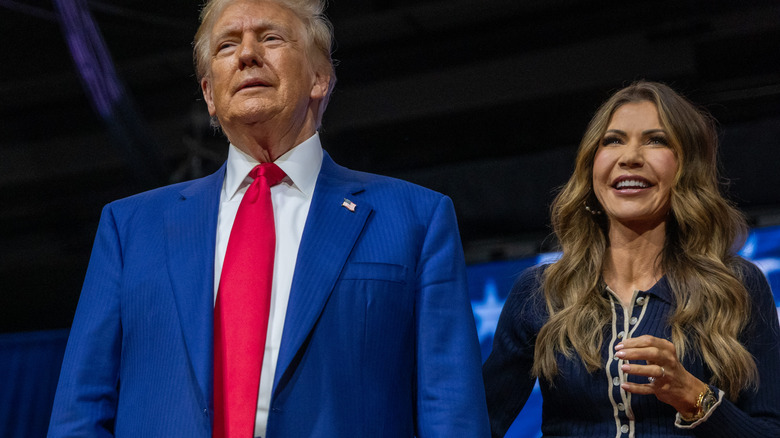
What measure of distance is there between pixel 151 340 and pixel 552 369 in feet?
3.06

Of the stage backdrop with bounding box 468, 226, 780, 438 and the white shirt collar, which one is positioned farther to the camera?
the stage backdrop with bounding box 468, 226, 780, 438

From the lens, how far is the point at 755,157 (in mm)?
3379

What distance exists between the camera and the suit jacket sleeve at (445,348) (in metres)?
1.50

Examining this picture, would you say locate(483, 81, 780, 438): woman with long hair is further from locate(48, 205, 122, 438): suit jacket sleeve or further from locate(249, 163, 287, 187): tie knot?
locate(48, 205, 122, 438): suit jacket sleeve

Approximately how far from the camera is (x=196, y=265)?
1.55 m

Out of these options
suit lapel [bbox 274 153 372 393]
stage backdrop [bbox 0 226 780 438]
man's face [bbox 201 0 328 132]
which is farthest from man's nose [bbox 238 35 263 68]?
stage backdrop [bbox 0 226 780 438]

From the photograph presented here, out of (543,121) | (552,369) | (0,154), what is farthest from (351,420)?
(0,154)

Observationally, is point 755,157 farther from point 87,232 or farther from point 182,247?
point 87,232

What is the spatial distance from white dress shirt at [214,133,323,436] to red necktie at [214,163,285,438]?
18mm

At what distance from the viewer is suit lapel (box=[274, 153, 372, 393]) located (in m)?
1.46

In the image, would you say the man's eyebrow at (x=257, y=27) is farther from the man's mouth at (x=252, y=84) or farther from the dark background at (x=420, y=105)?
the dark background at (x=420, y=105)

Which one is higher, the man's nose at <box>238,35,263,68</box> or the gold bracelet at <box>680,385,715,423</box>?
the man's nose at <box>238,35,263,68</box>

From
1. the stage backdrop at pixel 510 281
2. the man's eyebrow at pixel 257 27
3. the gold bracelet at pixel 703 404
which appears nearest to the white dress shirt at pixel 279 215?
the man's eyebrow at pixel 257 27

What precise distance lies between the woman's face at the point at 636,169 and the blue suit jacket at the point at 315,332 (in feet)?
2.06
